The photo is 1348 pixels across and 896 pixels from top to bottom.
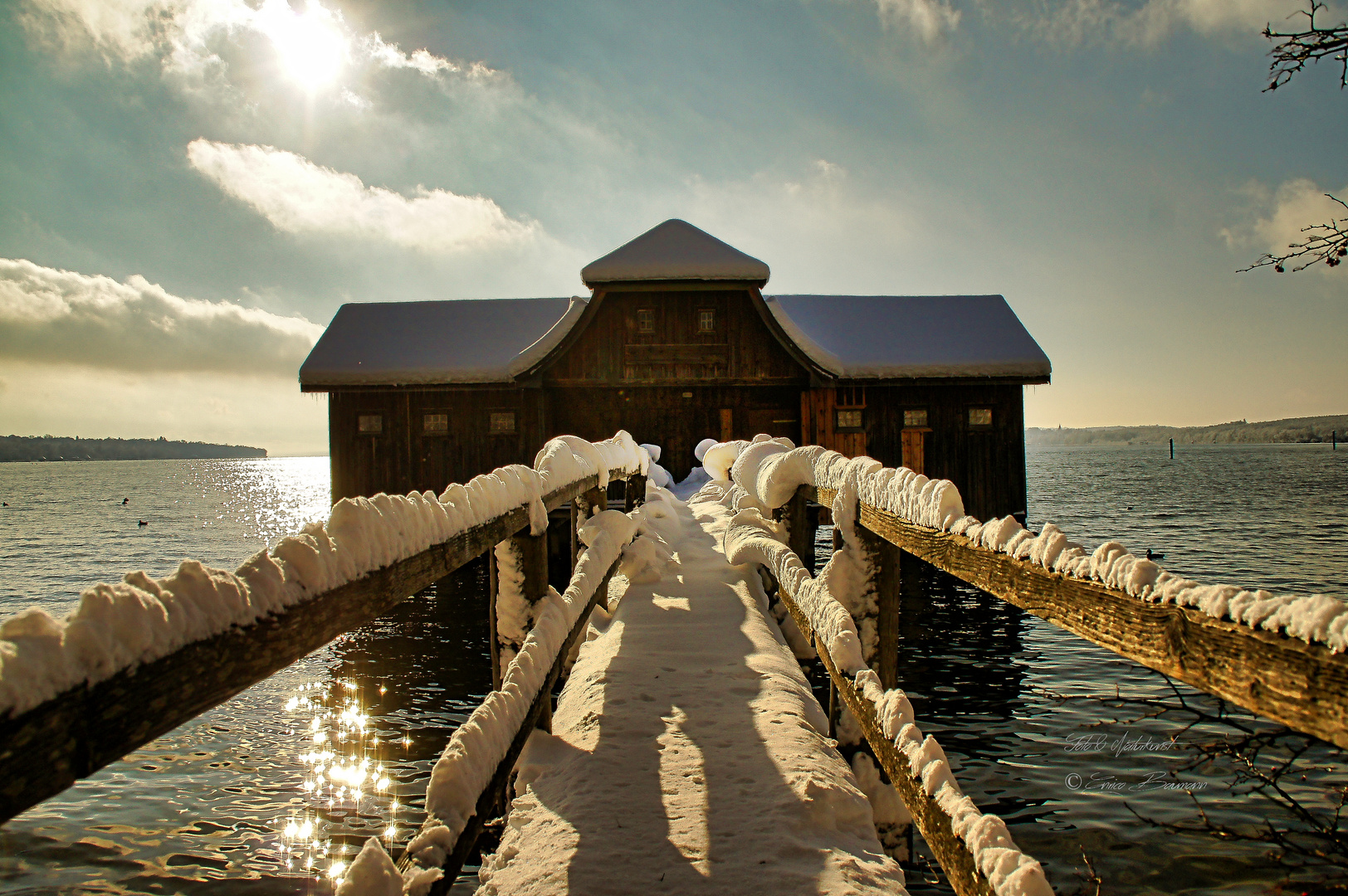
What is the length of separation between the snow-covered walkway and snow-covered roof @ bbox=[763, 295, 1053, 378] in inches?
533

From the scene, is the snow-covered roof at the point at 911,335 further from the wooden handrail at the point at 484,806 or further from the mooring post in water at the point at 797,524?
the wooden handrail at the point at 484,806

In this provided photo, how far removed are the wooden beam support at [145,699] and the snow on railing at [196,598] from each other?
2 centimetres

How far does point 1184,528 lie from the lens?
27.1 meters

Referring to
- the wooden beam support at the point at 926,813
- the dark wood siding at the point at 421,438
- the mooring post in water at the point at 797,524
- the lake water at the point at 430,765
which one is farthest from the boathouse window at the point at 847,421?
the wooden beam support at the point at 926,813

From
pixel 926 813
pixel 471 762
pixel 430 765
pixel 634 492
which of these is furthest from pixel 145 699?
pixel 634 492

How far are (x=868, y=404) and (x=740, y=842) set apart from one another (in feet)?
52.3

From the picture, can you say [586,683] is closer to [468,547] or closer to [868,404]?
[468,547]

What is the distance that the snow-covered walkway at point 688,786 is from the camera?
245cm

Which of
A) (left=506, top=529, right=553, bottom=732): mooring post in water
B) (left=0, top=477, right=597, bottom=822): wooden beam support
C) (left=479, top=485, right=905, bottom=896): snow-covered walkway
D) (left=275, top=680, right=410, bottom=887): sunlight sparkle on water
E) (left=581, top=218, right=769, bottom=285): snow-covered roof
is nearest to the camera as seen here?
(left=0, top=477, right=597, bottom=822): wooden beam support

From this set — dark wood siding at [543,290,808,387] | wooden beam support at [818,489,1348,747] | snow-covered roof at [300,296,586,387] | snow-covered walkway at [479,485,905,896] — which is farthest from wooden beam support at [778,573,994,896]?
snow-covered roof at [300,296,586,387]

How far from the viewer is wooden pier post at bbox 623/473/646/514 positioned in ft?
32.5

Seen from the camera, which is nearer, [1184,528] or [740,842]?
[740,842]

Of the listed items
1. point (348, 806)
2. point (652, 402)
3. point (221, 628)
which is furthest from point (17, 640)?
point (652, 402)

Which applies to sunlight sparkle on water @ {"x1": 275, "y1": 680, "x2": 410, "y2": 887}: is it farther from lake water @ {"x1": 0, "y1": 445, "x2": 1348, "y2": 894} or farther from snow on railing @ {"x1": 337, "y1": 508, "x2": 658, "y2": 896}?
snow on railing @ {"x1": 337, "y1": 508, "x2": 658, "y2": 896}
